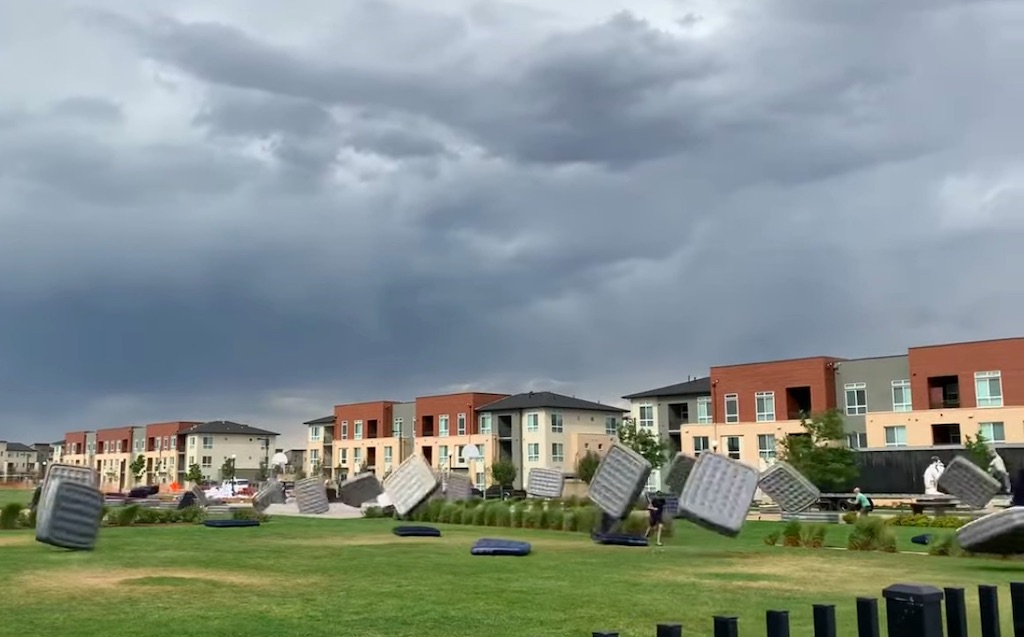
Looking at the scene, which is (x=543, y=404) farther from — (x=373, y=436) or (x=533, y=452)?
(x=373, y=436)

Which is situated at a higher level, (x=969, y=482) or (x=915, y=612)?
(x=915, y=612)

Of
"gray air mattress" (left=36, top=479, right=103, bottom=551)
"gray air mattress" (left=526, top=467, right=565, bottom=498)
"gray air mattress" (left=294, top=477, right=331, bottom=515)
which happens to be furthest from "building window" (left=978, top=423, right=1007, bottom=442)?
"gray air mattress" (left=36, top=479, right=103, bottom=551)

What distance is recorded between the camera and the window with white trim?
7044 cm

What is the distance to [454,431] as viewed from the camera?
101625 millimetres

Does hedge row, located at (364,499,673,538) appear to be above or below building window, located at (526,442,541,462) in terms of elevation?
below

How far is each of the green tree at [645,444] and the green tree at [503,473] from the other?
15.3 m

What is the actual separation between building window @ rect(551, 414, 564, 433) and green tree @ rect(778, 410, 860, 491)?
117 feet

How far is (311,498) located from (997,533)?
1370 inches

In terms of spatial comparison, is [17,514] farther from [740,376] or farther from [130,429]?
[130,429]

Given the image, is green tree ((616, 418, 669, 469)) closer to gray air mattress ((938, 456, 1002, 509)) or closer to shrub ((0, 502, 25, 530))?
gray air mattress ((938, 456, 1002, 509))

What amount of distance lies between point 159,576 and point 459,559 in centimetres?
576

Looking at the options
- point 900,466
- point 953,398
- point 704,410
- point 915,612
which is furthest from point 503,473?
point 915,612

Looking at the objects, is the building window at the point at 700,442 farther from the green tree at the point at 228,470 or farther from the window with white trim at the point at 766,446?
the green tree at the point at 228,470

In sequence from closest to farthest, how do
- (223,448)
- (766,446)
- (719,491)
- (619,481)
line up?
(719,491) → (619,481) → (766,446) → (223,448)
